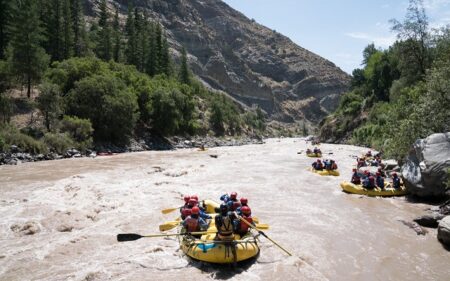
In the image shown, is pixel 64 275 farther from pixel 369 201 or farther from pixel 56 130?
pixel 56 130

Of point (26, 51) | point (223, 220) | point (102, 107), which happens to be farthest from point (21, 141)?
point (223, 220)

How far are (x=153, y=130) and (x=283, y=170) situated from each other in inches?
1138

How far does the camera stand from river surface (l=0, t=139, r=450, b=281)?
33.6ft

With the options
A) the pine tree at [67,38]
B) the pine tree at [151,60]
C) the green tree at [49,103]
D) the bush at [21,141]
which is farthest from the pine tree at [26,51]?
the pine tree at [151,60]

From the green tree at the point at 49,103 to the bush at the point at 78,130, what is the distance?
4.13 ft

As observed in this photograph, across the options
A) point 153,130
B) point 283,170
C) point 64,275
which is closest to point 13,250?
point 64,275

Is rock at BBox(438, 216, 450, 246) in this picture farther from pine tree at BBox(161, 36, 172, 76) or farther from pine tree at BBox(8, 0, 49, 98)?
pine tree at BBox(161, 36, 172, 76)

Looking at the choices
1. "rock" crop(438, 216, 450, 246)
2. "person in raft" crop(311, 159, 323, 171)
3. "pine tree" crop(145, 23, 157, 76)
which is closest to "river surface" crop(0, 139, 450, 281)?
"rock" crop(438, 216, 450, 246)

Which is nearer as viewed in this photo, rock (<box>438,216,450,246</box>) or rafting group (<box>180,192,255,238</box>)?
rafting group (<box>180,192,255,238</box>)

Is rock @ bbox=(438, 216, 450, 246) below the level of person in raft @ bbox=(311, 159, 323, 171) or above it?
below

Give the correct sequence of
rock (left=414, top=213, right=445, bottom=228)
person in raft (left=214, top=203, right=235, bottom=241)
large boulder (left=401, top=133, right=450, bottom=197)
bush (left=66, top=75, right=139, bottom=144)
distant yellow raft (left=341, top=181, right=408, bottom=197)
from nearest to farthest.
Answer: person in raft (left=214, top=203, right=235, bottom=241)
rock (left=414, top=213, right=445, bottom=228)
large boulder (left=401, top=133, right=450, bottom=197)
distant yellow raft (left=341, top=181, right=408, bottom=197)
bush (left=66, top=75, right=139, bottom=144)

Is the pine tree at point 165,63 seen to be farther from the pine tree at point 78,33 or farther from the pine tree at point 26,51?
the pine tree at point 26,51

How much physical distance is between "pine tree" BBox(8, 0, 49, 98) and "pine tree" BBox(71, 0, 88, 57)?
16868mm

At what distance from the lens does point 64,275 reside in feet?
32.0
